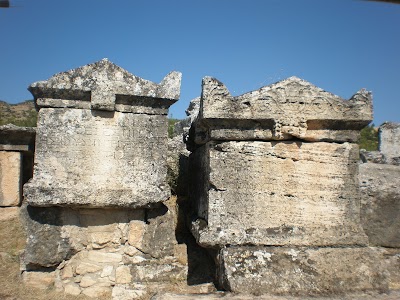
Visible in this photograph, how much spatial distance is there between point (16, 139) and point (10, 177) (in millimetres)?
484

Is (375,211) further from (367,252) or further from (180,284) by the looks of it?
(180,284)

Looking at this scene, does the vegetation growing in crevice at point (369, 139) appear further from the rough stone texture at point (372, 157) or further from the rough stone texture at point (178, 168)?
the rough stone texture at point (178, 168)

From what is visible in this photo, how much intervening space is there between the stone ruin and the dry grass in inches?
4.0

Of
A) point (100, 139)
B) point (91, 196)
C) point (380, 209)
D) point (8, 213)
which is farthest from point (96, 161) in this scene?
point (380, 209)

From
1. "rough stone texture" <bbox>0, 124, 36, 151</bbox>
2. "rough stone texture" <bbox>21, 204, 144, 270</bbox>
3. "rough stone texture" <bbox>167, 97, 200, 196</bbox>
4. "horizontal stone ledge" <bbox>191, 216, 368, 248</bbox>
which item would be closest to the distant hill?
"rough stone texture" <bbox>0, 124, 36, 151</bbox>

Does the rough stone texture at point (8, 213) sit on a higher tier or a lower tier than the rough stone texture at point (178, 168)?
lower

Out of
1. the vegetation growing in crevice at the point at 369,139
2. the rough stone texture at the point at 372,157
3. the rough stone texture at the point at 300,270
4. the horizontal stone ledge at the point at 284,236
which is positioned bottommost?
the rough stone texture at the point at 300,270

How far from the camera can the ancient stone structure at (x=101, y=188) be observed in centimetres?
311

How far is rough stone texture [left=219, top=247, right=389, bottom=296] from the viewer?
2695 mm

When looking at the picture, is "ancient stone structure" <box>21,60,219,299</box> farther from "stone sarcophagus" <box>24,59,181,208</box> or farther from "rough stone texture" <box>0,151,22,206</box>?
"rough stone texture" <box>0,151,22,206</box>

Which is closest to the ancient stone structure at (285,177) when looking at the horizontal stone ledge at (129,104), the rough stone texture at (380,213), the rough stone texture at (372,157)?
the horizontal stone ledge at (129,104)

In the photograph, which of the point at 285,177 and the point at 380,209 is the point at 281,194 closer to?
the point at 285,177

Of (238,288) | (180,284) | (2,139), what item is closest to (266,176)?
(238,288)

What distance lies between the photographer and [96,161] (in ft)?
10.5
